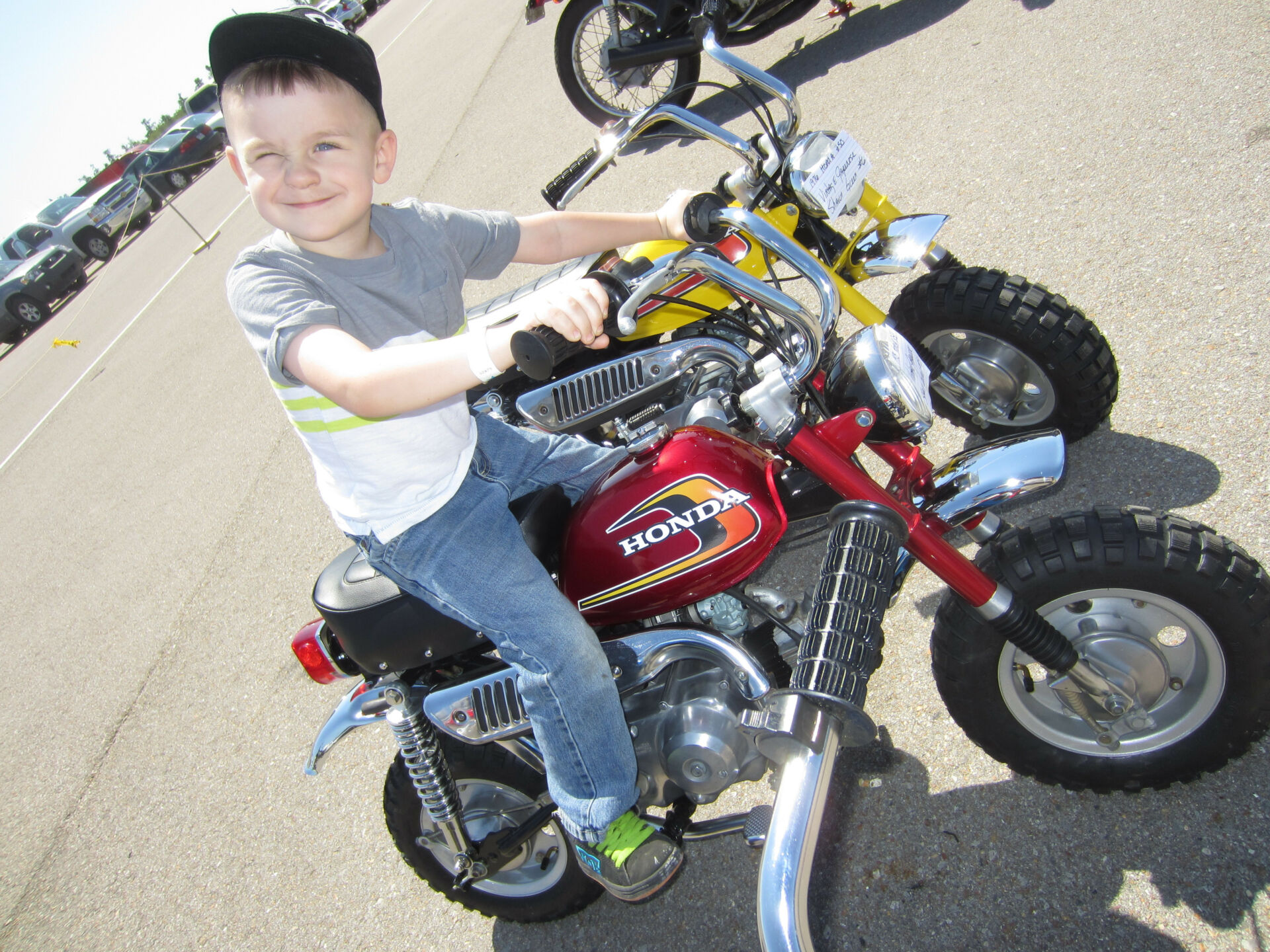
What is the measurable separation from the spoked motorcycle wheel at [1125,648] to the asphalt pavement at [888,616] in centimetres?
19

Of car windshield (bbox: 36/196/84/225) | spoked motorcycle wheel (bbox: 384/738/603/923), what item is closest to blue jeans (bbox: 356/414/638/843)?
spoked motorcycle wheel (bbox: 384/738/603/923)

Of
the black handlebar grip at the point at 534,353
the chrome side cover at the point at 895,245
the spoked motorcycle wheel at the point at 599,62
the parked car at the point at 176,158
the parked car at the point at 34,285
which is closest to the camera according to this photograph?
the black handlebar grip at the point at 534,353

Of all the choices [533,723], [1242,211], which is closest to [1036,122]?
[1242,211]

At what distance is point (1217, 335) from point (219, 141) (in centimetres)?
1732

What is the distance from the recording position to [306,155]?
1566mm

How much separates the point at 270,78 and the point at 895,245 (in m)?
2.01

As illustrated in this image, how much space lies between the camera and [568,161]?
6617 millimetres

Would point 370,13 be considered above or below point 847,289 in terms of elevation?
above

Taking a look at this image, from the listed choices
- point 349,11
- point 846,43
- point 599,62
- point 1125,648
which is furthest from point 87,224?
point 1125,648

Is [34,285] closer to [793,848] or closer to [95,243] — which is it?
[95,243]

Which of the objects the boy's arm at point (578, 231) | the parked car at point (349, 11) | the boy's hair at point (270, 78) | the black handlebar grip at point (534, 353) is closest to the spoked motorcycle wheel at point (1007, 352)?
the boy's arm at point (578, 231)

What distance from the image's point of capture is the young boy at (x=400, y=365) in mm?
1456

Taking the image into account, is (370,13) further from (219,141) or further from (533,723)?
(533,723)

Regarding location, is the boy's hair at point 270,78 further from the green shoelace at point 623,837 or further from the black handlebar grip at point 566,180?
the green shoelace at point 623,837
